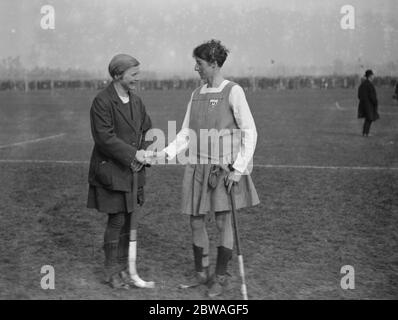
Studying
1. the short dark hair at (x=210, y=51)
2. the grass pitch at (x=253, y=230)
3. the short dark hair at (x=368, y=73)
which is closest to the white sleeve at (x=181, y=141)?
the short dark hair at (x=210, y=51)

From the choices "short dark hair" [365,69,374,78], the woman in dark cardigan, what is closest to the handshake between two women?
the woman in dark cardigan

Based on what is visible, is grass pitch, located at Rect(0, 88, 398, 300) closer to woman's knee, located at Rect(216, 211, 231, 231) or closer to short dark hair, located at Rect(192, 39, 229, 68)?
woman's knee, located at Rect(216, 211, 231, 231)

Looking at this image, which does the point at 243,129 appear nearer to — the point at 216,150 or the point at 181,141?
the point at 216,150

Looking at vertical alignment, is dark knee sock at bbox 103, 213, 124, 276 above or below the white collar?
below

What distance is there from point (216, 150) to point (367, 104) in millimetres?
14119

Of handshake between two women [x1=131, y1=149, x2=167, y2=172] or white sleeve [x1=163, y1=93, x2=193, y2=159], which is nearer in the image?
handshake between two women [x1=131, y1=149, x2=167, y2=172]

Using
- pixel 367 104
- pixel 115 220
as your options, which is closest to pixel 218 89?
pixel 115 220

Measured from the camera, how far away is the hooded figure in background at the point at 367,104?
17688 mm

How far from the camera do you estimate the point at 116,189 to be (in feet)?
15.6

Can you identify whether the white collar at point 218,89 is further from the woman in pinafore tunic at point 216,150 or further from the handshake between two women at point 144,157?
the handshake between two women at point 144,157

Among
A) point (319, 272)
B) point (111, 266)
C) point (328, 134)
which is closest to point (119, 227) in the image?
point (111, 266)

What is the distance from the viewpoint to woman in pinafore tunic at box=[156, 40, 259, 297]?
4.63m

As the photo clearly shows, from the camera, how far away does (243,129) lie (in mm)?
4645

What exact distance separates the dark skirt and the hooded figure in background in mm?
13875
